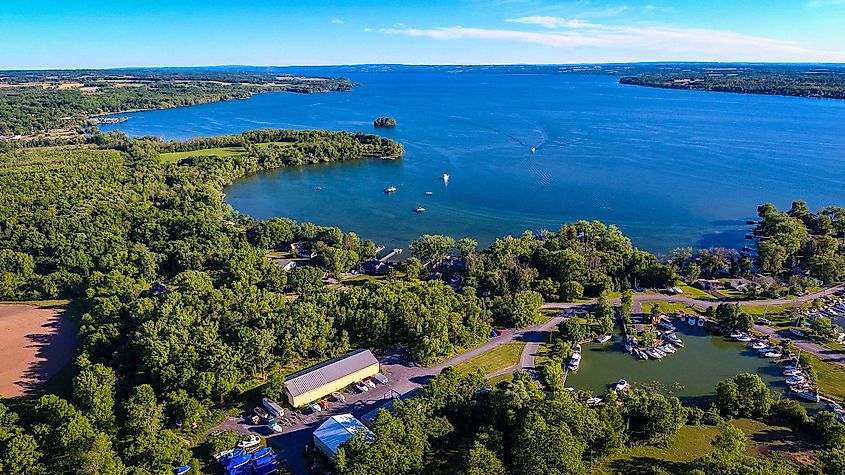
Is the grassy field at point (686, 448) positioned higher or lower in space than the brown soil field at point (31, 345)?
lower

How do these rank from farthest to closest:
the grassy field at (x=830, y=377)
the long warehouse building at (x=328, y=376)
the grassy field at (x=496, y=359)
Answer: the grassy field at (x=496, y=359), the grassy field at (x=830, y=377), the long warehouse building at (x=328, y=376)

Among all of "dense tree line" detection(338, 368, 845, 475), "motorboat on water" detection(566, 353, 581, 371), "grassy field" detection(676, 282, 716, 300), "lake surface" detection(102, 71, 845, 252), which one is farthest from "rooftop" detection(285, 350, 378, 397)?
"grassy field" detection(676, 282, 716, 300)

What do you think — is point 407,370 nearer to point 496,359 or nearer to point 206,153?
point 496,359

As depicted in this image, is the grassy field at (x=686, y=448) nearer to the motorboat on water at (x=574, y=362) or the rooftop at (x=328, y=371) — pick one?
the motorboat on water at (x=574, y=362)

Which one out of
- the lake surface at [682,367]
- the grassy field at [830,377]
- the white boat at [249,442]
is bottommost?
the lake surface at [682,367]

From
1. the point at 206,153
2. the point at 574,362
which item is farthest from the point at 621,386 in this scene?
the point at 206,153

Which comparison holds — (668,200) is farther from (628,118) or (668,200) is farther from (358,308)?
(628,118)

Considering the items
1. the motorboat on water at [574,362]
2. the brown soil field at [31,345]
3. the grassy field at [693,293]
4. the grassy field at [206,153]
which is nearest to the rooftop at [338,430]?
the motorboat on water at [574,362]

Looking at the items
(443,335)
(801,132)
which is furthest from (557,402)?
(801,132)
